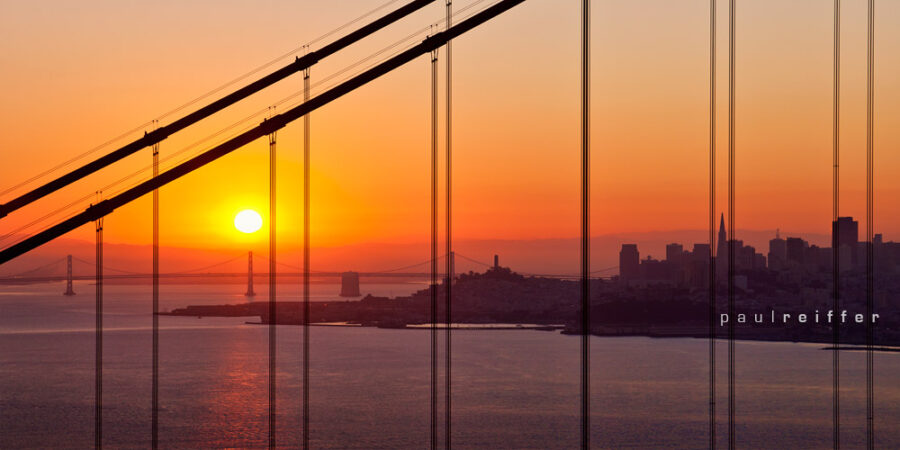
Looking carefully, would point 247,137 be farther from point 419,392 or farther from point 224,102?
point 419,392

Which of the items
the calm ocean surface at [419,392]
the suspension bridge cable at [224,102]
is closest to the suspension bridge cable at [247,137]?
the suspension bridge cable at [224,102]

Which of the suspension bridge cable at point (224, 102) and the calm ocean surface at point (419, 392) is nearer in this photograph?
the suspension bridge cable at point (224, 102)

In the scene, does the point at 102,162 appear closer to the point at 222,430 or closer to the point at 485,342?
the point at 222,430

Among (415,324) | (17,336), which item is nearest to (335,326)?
(415,324)

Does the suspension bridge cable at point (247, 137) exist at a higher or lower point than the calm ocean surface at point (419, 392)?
higher

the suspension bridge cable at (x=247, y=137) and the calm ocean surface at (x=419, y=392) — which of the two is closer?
the suspension bridge cable at (x=247, y=137)

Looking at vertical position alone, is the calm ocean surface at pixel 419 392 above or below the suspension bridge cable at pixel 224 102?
below

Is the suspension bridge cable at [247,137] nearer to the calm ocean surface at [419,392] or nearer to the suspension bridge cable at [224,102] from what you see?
the suspension bridge cable at [224,102]

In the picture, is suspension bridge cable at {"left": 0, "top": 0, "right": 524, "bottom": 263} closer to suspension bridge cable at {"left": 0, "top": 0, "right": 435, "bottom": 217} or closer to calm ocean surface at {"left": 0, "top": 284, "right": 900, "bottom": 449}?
suspension bridge cable at {"left": 0, "top": 0, "right": 435, "bottom": 217}

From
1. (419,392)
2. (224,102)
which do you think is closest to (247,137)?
(224,102)
